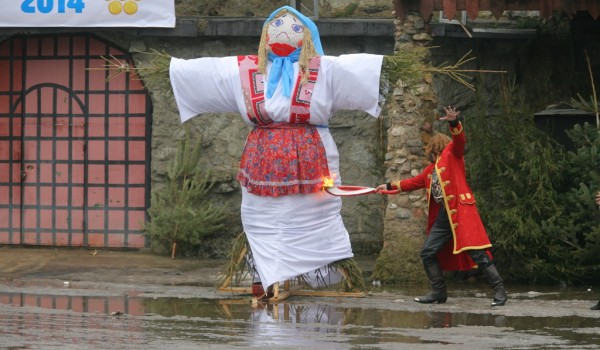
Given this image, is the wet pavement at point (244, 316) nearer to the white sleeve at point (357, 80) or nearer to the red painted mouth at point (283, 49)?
the white sleeve at point (357, 80)

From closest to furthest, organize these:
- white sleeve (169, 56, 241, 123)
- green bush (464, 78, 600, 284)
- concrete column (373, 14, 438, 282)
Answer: white sleeve (169, 56, 241, 123) → green bush (464, 78, 600, 284) → concrete column (373, 14, 438, 282)

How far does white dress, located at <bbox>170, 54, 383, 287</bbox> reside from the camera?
443 inches

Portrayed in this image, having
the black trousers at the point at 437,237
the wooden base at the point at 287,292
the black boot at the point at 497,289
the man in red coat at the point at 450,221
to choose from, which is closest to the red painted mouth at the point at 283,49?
the man in red coat at the point at 450,221

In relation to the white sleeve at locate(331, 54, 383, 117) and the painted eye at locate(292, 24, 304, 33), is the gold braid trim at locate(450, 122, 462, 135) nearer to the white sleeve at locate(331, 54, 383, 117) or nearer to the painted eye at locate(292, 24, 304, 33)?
the white sleeve at locate(331, 54, 383, 117)

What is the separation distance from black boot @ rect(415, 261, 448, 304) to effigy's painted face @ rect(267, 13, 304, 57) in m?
2.05

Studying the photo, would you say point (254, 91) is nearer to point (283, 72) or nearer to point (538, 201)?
point (283, 72)

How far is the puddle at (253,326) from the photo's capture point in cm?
877

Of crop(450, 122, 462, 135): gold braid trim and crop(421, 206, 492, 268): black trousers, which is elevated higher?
crop(450, 122, 462, 135): gold braid trim

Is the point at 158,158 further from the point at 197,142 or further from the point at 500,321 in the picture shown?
the point at 500,321

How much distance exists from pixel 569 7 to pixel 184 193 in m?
4.56

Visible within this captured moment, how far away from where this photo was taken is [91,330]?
9.27 metres

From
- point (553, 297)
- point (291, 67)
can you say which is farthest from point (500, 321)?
point (291, 67)

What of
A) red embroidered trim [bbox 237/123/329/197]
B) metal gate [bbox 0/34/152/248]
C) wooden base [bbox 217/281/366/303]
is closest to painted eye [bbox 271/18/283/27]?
red embroidered trim [bbox 237/123/329/197]

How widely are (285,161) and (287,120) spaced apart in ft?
1.06
